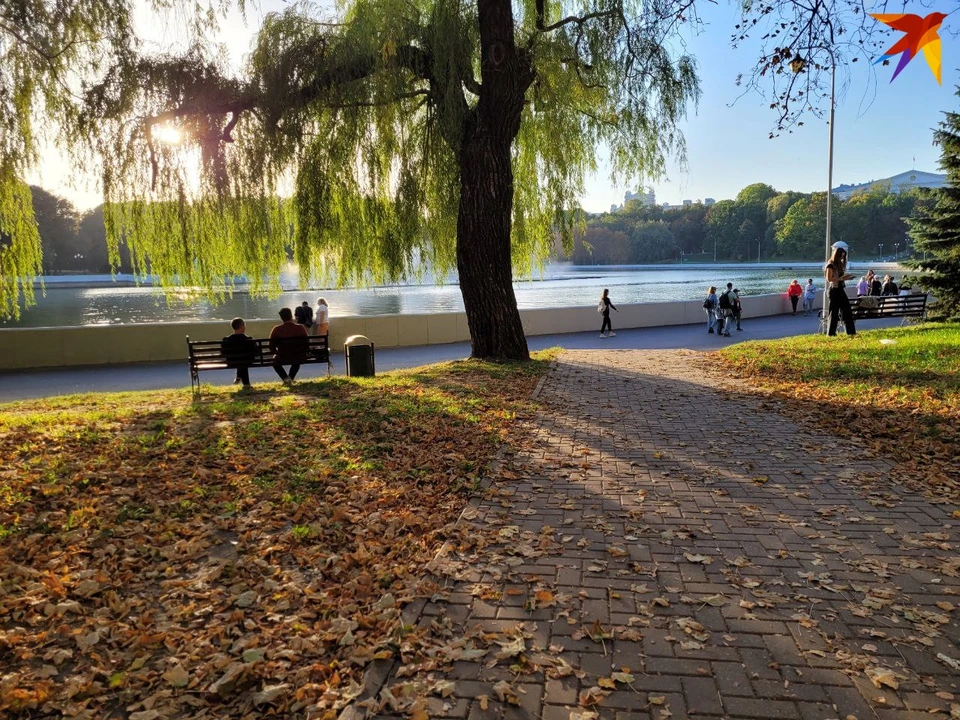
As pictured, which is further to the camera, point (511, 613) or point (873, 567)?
point (873, 567)

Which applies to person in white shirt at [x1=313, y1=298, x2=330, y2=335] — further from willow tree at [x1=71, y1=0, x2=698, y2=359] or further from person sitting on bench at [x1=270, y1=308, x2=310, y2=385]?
person sitting on bench at [x1=270, y1=308, x2=310, y2=385]

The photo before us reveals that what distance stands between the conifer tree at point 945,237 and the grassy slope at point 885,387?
4.31 metres

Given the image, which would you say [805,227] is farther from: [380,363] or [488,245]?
[488,245]

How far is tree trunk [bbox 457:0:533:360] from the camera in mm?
11023

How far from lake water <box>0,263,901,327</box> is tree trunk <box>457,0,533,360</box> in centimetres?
486

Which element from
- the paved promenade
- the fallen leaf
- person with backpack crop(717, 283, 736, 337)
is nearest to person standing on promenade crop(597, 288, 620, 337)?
the paved promenade

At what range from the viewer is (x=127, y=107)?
31.8 ft

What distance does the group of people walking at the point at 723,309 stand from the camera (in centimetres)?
2067

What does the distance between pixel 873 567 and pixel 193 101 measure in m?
10.7

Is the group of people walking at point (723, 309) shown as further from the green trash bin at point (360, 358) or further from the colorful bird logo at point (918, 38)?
the colorful bird logo at point (918, 38)

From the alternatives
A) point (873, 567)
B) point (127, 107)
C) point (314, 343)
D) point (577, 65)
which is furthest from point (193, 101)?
point (873, 567)

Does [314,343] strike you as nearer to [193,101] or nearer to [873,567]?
[193,101]

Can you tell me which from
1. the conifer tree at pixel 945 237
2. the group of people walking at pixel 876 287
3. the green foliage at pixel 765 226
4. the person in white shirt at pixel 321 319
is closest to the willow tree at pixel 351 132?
the person in white shirt at pixel 321 319

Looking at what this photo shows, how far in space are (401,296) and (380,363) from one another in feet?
134
